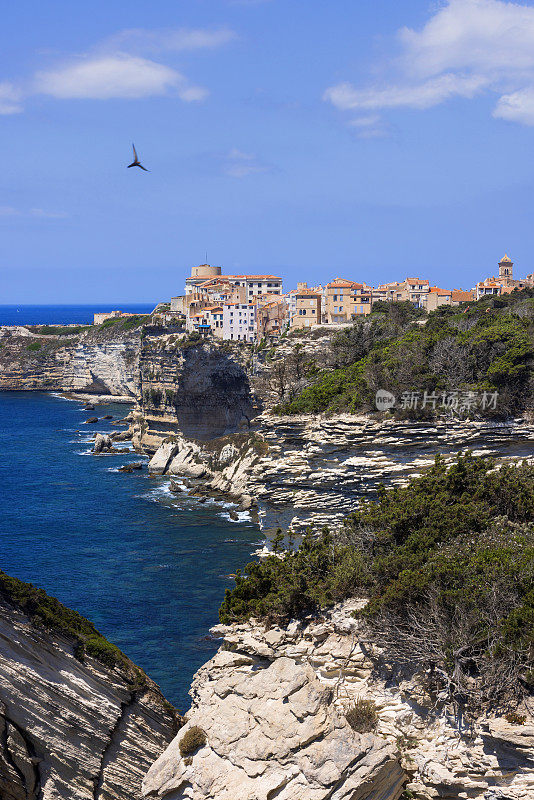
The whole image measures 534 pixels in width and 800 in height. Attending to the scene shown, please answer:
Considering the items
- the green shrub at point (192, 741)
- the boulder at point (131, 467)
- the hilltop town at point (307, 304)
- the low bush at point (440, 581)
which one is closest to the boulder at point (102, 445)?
the boulder at point (131, 467)

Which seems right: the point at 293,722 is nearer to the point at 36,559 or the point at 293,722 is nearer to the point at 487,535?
the point at 487,535

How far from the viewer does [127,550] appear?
45.4 m

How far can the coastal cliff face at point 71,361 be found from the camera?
114562mm

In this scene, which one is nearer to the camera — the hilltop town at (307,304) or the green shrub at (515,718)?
the green shrub at (515,718)

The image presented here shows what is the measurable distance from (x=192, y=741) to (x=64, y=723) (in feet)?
14.2

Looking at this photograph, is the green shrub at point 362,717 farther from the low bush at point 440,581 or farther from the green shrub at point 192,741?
the green shrub at point 192,741

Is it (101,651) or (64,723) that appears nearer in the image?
(64,723)

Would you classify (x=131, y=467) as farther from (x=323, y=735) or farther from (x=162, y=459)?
(x=323, y=735)

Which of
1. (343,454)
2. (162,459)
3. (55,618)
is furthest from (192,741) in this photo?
(162,459)

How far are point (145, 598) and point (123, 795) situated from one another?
755 inches

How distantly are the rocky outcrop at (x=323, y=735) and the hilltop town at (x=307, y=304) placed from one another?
52.5m

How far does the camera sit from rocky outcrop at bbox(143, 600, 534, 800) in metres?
12.3

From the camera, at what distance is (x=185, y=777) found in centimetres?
1485

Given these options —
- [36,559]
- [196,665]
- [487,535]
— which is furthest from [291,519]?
[36,559]
